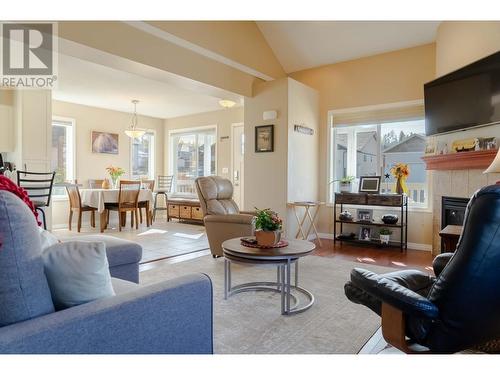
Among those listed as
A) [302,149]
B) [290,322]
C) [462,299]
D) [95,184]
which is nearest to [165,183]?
[95,184]

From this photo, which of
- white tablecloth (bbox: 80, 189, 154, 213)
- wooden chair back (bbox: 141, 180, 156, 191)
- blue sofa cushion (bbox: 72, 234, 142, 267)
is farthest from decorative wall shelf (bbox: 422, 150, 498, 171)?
wooden chair back (bbox: 141, 180, 156, 191)

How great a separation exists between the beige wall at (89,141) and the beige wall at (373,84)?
4.67 metres

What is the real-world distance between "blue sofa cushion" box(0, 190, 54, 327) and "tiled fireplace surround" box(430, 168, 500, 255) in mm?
3925

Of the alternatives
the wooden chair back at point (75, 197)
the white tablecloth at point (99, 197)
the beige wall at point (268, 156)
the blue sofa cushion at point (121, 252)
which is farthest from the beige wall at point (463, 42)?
the wooden chair back at point (75, 197)

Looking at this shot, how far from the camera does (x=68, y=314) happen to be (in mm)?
1003

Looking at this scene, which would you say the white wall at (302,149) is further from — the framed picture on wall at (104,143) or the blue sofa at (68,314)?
the framed picture on wall at (104,143)

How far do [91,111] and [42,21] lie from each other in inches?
192

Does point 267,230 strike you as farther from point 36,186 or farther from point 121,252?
point 36,186

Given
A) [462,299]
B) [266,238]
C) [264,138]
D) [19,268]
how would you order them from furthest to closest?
[264,138], [266,238], [462,299], [19,268]

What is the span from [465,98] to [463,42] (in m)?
0.71

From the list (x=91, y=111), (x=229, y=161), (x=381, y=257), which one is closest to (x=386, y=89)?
(x=381, y=257)

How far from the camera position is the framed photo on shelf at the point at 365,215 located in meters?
5.07

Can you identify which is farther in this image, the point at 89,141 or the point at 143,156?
the point at 143,156

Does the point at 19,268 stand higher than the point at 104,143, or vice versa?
the point at 104,143
